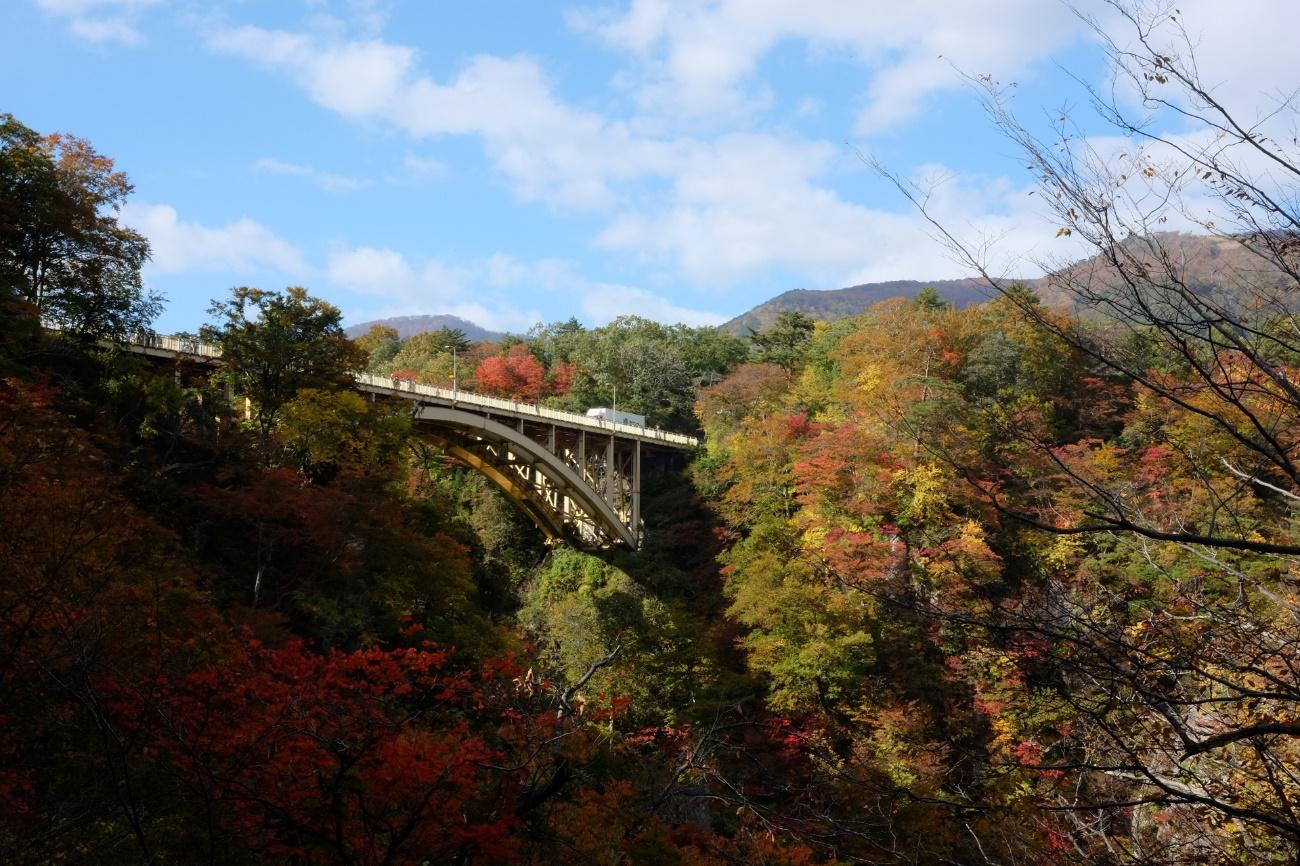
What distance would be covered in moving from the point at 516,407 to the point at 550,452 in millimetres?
1526

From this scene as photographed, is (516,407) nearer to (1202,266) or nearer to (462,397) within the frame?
(462,397)

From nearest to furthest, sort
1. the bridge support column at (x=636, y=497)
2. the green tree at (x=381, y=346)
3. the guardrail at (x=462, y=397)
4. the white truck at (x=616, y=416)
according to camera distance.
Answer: the guardrail at (x=462, y=397)
the bridge support column at (x=636, y=497)
the white truck at (x=616, y=416)
the green tree at (x=381, y=346)

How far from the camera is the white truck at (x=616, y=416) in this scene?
95.3 ft

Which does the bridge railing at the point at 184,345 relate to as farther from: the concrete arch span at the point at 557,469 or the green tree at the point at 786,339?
the green tree at the point at 786,339

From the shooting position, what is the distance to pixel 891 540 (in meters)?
19.6

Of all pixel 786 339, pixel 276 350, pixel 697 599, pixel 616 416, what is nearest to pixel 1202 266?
pixel 276 350

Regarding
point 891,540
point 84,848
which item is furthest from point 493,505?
point 84,848

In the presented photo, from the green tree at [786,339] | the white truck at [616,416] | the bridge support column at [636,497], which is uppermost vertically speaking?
the green tree at [786,339]

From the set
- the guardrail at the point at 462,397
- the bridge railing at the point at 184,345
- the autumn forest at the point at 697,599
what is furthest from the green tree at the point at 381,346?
the bridge railing at the point at 184,345

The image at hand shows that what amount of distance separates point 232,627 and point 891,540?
43.4 feet

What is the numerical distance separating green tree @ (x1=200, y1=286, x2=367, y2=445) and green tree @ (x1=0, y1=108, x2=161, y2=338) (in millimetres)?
1415

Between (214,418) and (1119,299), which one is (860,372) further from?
(1119,299)

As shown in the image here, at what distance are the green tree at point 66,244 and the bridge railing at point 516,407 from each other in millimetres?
Answer: 5262

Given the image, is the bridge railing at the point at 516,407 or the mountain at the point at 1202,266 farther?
the bridge railing at the point at 516,407
